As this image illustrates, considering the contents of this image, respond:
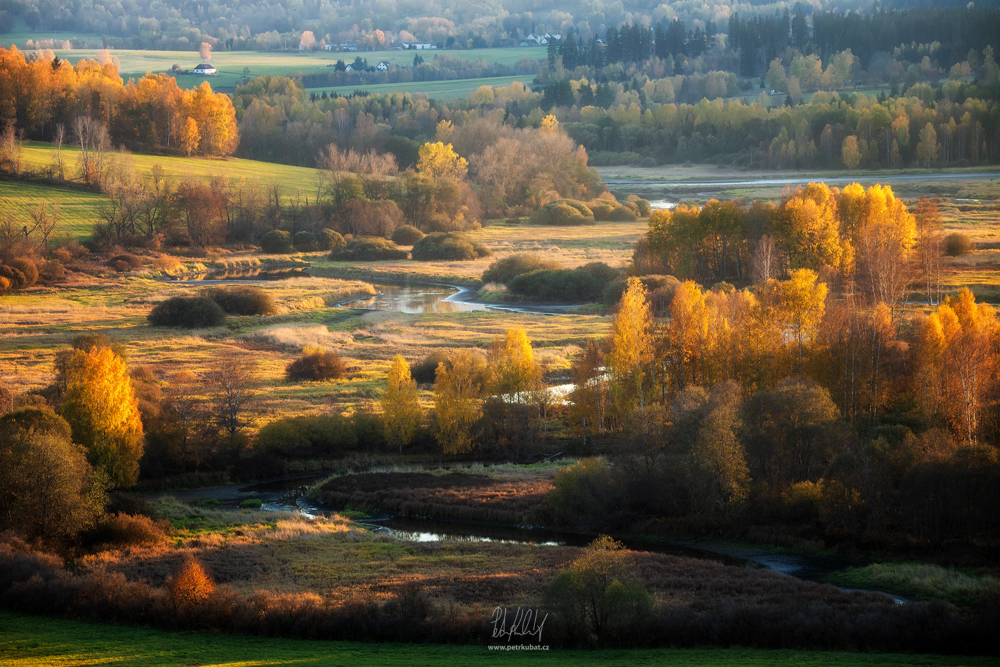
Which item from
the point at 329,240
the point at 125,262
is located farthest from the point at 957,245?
the point at 125,262

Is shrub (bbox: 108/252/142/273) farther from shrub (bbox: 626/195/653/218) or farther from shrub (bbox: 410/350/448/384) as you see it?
shrub (bbox: 626/195/653/218)

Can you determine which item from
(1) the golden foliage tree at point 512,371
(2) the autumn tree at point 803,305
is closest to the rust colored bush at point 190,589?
(1) the golden foliage tree at point 512,371

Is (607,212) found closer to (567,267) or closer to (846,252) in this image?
(567,267)

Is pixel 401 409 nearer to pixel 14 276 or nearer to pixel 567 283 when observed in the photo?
pixel 567 283

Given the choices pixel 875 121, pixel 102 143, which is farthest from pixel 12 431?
pixel 875 121

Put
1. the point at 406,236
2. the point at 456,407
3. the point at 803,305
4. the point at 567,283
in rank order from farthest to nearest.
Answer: the point at 406,236 → the point at 567,283 → the point at 456,407 → the point at 803,305

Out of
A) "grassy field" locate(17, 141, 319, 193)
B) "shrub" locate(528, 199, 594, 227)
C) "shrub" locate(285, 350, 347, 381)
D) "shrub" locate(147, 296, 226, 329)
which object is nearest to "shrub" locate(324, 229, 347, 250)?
"grassy field" locate(17, 141, 319, 193)

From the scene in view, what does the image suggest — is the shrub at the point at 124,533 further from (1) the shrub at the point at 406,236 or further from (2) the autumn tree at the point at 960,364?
(1) the shrub at the point at 406,236
